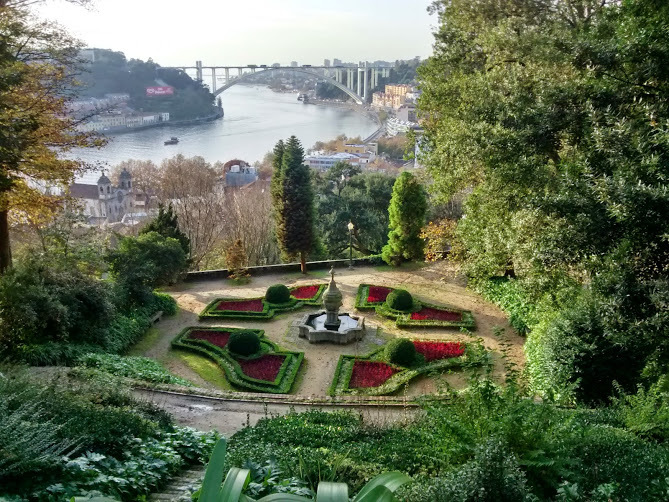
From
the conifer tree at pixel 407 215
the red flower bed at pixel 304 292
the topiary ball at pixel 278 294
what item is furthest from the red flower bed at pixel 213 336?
the conifer tree at pixel 407 215

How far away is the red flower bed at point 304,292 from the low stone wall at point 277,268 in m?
2.98

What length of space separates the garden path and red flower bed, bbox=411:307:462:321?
524 millimetres

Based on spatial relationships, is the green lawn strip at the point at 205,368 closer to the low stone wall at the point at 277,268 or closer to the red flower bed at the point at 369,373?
the red flower bed at the point at 369,373

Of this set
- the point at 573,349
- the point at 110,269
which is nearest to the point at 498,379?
the point at 573,349

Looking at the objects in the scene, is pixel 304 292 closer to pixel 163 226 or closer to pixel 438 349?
pixel 163 226

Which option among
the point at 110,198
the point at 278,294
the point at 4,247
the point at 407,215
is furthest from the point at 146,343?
the point at 110,198

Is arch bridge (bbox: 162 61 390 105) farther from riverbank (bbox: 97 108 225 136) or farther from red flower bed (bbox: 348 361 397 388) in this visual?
red flower bed (bbox: 348 361 397 388)

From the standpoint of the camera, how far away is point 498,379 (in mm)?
12477

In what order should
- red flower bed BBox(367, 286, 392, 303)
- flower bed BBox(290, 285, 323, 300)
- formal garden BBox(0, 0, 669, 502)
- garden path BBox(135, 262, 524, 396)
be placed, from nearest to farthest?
formal garden BBox(0, 0, 669, 502), garden path BBox(135, 262, 524, 396), red flower bed BBox(367, 286, 392, 303), flower bed BBox(290, 285, 323, 300)

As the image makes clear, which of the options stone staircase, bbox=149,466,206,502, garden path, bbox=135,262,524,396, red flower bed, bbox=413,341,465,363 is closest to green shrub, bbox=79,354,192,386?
garden path, bbox=135,262,524,396

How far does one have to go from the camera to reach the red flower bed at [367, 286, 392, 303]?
18.2m

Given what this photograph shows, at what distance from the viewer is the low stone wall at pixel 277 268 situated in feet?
70.5

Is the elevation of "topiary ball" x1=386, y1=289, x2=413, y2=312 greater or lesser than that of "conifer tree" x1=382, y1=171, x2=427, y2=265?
lesser

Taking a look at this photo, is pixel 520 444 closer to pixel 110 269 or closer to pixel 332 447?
pixel 332 447
